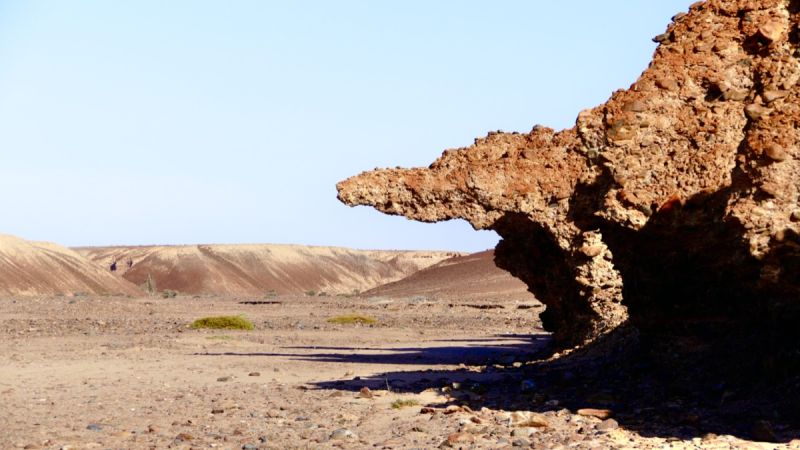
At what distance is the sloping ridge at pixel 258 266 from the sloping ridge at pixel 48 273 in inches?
520

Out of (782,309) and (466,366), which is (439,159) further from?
(782,309)

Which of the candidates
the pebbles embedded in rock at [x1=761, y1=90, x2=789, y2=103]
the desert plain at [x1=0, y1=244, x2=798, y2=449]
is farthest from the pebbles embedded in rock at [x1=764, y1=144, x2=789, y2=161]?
the desert plain at [x1=0, y1=244, x2=798, y2=449]

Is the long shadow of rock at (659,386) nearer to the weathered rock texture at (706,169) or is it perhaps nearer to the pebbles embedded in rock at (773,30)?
the weathered rock texture at (706,169)

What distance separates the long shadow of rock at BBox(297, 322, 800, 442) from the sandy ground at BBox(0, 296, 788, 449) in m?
0.12

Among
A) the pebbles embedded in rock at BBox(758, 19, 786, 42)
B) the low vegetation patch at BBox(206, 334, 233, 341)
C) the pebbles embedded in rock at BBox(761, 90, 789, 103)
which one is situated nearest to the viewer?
the pebbles embedded in rock at BBox(761, 90, 789, 103)

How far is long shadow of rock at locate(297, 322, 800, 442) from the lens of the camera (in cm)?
978

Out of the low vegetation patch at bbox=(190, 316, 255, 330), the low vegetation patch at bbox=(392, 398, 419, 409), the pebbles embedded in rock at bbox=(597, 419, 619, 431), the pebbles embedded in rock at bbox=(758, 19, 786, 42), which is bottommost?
the pebbles embedded in rock at bbox=(597, 419, 619, 431)

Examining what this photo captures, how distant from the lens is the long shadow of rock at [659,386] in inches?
385

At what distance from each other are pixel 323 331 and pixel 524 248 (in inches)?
460

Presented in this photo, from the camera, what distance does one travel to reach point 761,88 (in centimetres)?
1121

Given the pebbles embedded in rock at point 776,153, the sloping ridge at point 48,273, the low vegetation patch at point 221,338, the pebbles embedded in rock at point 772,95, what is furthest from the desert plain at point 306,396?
the sloping ridge at point 48,273

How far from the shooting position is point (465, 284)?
6481cm

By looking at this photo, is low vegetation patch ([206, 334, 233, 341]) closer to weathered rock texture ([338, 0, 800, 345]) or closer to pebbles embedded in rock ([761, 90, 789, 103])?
weathered rock texture ([338, 0, 800, 345])

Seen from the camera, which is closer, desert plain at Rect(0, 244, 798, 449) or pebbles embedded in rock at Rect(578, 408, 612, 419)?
desert plain at Rect(0, 244, 798, 449)
